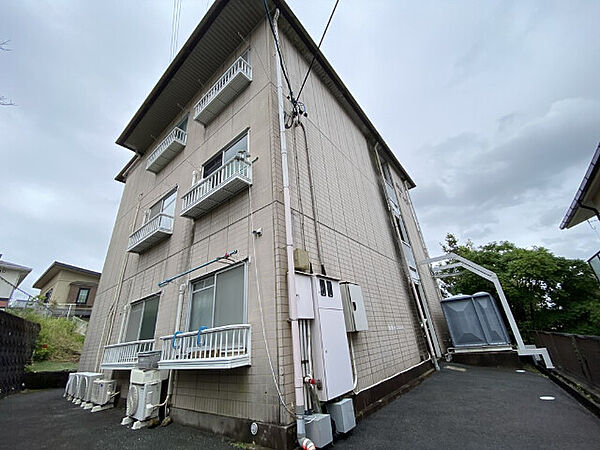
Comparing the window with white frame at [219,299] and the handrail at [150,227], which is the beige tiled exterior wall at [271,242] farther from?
the handrail at [150,227]

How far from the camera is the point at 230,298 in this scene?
4035mm

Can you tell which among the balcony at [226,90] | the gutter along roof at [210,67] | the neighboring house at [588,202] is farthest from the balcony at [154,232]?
the neighboring house at [588,202]

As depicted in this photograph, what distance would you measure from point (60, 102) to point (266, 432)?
31.6 feet

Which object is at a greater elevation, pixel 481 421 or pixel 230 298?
pixel 230 298

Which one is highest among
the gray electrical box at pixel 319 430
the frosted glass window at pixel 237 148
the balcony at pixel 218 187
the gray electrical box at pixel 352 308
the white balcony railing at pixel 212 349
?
the frosted glass window at pixel 237 148

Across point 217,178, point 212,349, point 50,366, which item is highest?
point 217,178

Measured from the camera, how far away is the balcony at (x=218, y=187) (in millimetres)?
4508

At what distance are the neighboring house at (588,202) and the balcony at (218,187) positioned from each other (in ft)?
22.7

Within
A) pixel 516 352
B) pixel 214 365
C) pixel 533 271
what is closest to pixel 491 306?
pixel 516 352

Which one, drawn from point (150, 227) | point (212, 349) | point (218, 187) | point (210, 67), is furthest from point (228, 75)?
point (212, 349)

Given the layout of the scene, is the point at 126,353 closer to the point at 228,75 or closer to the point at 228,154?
the point at 228,154

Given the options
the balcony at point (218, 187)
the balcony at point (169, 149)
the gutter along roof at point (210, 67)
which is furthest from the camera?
the balcony at point (169, 149)

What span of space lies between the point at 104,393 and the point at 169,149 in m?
6.88

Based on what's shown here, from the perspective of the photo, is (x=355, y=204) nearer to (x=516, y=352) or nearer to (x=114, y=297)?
(x=516, y=352)
